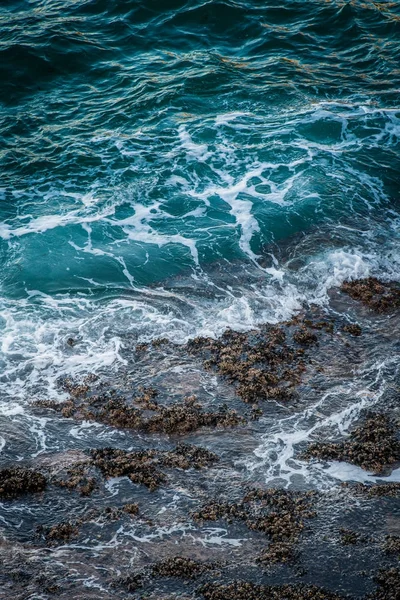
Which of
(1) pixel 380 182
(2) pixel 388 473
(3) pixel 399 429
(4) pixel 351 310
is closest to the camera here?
(2) pixel 388 473

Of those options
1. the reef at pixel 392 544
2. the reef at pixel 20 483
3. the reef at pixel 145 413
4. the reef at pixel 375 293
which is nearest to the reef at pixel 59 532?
the reef at pixel 20 483

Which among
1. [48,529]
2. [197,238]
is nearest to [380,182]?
[197,238]

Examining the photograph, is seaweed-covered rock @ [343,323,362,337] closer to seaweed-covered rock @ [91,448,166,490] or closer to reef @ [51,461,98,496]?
seaweed-covered rock @ [91,448,166,490]

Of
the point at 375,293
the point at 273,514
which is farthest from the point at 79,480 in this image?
the point at 375,293

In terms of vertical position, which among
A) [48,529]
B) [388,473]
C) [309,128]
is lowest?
[388,473]

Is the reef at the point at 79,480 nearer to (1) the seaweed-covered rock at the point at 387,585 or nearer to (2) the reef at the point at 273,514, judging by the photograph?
(2) the reef at the point at 273,514

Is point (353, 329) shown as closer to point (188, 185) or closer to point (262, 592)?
point (262, 592)

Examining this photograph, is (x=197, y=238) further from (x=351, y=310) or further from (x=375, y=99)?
(x=375, y=99)
